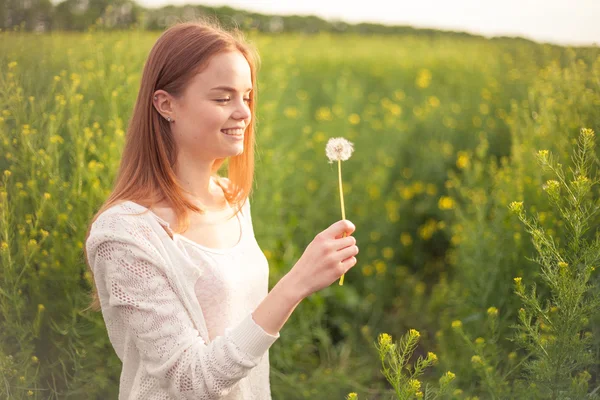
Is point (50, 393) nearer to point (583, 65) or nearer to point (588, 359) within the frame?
point (588, 359)

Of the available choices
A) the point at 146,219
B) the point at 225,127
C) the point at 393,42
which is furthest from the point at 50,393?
the point at 393,42

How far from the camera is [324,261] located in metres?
1.43

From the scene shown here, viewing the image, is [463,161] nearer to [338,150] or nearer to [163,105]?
[338,150]

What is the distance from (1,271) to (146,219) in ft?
2.91

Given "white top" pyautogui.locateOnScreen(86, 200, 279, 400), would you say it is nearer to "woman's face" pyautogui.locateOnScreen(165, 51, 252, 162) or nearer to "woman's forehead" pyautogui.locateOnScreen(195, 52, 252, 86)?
"woman's face" pyautogui.locateOnScreen(165, 51, 252, 162)

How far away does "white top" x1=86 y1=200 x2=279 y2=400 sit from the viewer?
4.75 feet

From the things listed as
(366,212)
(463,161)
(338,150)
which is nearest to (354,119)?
(366,212)

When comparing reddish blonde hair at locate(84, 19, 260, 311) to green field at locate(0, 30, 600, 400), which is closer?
reddish blonde hair at locate(84, 19, 260, 311)

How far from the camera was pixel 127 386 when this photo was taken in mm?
1647

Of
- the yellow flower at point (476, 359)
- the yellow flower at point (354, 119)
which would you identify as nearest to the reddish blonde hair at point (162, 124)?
the yellow flower at point (476, 359)

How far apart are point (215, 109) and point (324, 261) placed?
467 mm

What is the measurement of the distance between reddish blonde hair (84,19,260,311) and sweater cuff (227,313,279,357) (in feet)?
1.03

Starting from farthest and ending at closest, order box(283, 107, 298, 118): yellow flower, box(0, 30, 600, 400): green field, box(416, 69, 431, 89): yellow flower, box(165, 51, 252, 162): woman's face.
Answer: box(416, 69, 431, 89): yellow flower
box(283, 107, 298, 118): yellow flower
box(0, 30, 600, 400): green field
box(165, 51, 252, 162): woman's face

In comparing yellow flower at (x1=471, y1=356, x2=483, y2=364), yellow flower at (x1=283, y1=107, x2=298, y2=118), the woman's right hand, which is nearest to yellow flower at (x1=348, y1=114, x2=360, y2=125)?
yellow flower at (x1=283, y1=107, x2=298, y2=118)
